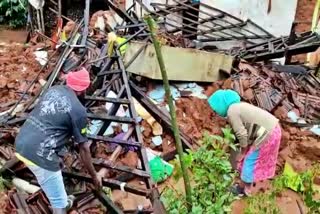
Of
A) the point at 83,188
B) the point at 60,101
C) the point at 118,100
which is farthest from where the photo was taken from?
the point at 118,100

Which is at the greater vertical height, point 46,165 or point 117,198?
point 46,165

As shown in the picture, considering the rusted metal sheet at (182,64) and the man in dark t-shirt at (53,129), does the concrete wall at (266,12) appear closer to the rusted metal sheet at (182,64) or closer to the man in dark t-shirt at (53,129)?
the rusted metal sheet at (182,64)

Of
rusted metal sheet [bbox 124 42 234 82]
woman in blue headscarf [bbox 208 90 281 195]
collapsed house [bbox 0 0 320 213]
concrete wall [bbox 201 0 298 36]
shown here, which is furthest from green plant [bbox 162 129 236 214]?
concrete wall [bbox 201 0 298 36]

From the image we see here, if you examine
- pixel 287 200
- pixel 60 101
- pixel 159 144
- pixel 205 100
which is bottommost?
pixel 287 200

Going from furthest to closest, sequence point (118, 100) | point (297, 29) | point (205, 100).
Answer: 1. point (297, 29)
2. point (205, 100)
3. point (118, 100)

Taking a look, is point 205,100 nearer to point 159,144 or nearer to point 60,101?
point 159,144

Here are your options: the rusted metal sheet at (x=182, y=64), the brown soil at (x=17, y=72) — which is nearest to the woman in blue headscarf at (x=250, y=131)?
the rusted metal sheet at (x=182, y=64)

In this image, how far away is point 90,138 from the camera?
19.8 ft

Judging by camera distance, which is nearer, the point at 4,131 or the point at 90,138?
the point at 90,138

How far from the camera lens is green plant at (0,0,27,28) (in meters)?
17.3

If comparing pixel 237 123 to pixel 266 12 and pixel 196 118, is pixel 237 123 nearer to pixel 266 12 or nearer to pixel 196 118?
pixel 196 118

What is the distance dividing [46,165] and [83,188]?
3.26 feet

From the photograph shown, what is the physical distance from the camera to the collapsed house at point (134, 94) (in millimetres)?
5703

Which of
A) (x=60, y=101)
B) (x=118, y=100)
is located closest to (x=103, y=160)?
(x=118, y=100)
